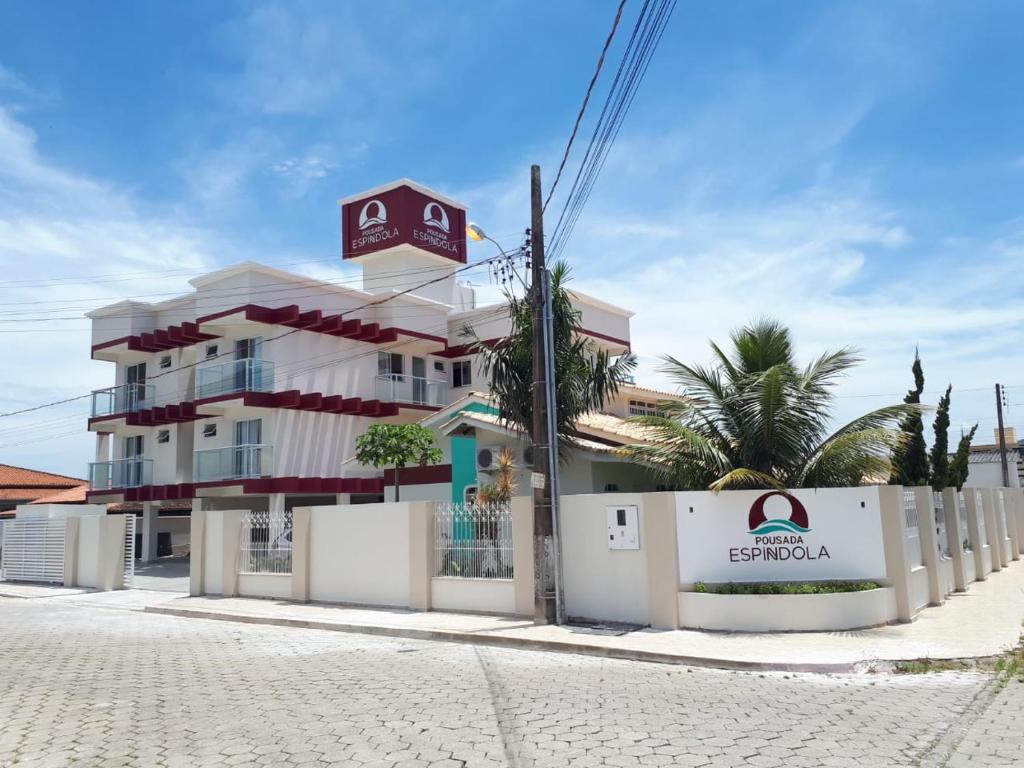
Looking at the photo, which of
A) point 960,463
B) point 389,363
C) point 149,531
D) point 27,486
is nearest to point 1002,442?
point 960,463

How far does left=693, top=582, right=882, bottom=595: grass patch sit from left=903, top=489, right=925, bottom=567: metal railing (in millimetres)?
1582

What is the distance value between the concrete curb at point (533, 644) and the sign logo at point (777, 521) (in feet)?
9.57

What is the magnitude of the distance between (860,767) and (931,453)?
50.9 feet

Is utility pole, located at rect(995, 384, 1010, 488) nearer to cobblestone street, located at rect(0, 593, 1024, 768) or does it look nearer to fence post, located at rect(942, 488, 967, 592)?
fence post, located at rect(942, 488, 967, 592)

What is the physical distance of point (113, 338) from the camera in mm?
34688

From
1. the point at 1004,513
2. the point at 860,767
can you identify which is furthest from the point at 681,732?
the point at 1004,513

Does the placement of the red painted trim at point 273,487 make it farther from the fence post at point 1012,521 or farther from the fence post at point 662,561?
the fence post at point 1012,521

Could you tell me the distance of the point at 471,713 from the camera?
24.6 ft

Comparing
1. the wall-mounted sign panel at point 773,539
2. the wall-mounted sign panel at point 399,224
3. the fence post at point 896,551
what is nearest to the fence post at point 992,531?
the fence post at point 896,551

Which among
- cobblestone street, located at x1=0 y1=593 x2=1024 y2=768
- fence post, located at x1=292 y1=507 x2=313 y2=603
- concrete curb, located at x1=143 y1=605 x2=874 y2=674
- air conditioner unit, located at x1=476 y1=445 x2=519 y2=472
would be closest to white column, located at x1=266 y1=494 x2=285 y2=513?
air conditioner unit, located at x1=476 y1=445 x2=519 y2=472

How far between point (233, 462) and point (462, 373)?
1018 centimetres

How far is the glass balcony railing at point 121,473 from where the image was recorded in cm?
3366

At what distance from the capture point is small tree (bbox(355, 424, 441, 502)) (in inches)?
917

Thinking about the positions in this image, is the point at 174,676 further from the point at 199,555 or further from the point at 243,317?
the point at 243,317
